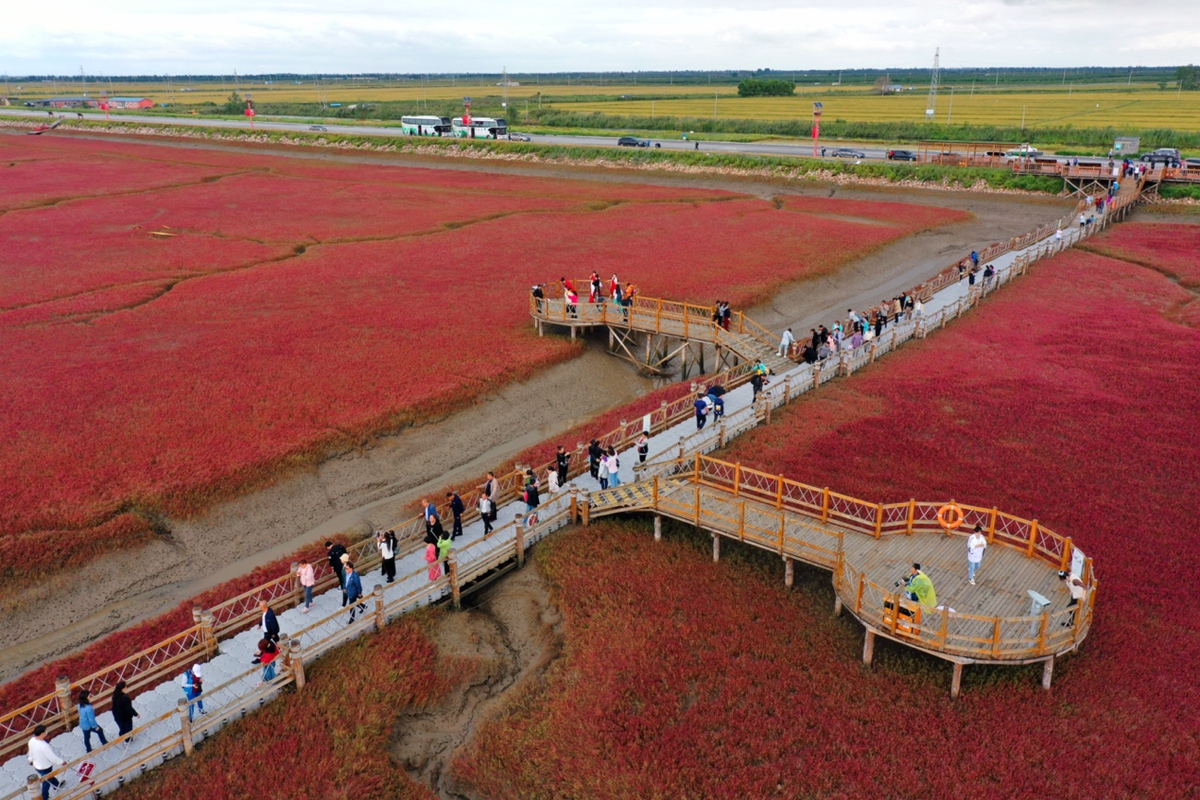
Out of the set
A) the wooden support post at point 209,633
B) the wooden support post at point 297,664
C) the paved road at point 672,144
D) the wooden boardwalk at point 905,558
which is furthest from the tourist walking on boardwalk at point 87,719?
the paved road at point 672,144

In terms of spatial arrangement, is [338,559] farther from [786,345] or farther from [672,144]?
[672,144]

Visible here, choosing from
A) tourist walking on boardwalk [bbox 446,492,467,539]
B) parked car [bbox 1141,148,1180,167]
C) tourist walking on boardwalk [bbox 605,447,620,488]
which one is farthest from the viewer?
parked car [bbox 1141,148,1180,167]

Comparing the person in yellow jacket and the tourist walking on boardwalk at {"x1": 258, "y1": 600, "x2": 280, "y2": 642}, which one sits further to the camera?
the tourist walking on boardwalk at {"x1": 258, "y1": 600, "x2": 280, "y2": 642}

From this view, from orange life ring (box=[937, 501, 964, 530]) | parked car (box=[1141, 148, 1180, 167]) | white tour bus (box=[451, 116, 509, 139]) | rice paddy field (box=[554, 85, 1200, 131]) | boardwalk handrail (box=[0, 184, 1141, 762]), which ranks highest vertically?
rice paddy field (box=[554, 85, 1200, 131])

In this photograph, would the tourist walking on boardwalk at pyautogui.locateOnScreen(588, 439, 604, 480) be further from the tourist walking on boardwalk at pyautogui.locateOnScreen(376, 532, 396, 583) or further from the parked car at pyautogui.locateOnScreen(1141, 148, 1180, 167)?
the parked car at pyautogui.locateOnScreen(1141, 148, 1180, 167)

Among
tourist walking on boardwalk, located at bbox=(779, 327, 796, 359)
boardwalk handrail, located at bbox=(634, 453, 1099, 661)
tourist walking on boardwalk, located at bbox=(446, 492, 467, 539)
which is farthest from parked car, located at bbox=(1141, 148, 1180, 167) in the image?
tourist walking on boardwalk, located at bbox=(446, 492, 467, 539)

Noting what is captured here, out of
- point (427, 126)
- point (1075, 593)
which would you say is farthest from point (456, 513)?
point (427, 126)

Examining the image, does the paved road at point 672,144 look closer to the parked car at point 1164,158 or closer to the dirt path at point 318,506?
the parked car at point 1164,158
